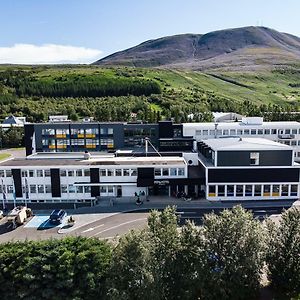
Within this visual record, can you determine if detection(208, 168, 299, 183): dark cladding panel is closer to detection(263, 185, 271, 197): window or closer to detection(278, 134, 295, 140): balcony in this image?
detection(263, 185, 271, 197): window

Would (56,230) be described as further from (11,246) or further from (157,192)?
(157,192)

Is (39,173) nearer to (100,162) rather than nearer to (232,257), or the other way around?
(100,162)

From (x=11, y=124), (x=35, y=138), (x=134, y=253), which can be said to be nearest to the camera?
(x=134, y=253)

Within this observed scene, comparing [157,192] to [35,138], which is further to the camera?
[35,138]

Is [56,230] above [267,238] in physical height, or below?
below

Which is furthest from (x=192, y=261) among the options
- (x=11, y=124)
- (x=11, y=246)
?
(x=11, y=124)

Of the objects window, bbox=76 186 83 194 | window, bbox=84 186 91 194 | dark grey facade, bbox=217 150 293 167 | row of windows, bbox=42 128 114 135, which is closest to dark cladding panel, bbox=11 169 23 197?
window, bbox=76 186 83 194
